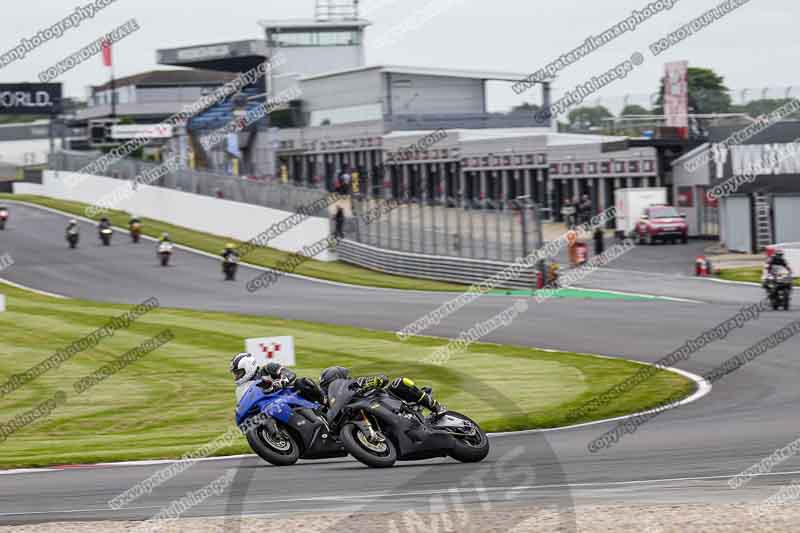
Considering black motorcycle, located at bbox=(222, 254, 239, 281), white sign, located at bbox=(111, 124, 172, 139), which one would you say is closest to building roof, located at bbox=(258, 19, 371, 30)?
white sign, located at bbox=(111, 124, 172, 139)

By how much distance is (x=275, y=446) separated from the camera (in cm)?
1246

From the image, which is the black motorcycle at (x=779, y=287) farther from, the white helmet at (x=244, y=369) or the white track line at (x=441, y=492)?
the white helmet at (x=244, y=369)

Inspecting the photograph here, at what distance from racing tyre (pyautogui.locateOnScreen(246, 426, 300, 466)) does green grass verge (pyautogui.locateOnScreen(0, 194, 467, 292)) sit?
27813mm

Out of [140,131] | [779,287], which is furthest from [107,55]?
[779,287]

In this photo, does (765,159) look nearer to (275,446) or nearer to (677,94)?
(677,94)

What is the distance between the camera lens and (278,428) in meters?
12.4

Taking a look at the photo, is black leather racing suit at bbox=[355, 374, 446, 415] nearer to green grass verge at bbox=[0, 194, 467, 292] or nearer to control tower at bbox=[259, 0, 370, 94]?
green grass verge at bbox=[0, 194, 467, 292]

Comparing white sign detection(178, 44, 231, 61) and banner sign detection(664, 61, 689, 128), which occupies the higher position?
white sign detection(178, 44, 231, 61)

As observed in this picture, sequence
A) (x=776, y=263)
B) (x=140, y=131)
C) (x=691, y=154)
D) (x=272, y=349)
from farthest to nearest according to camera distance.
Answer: (x=140, y=131) < (x=691, y=154) < (x=776, y=263) < (x=272, y=349)

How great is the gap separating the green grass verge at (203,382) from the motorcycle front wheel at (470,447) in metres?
3.42

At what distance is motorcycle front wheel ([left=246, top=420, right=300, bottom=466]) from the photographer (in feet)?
40.7

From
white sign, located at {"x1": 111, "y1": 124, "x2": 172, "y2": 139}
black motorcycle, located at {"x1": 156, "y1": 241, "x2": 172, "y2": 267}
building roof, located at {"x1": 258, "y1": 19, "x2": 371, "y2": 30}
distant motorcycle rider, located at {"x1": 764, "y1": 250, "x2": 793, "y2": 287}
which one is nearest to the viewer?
distant motorcycle rider, located at {"x1": 764, "y1": 250, "x2": 793, "y2": 287}

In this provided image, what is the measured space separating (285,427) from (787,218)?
35771 millimetres

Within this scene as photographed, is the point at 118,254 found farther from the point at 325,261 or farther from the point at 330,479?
the point at 330,479
